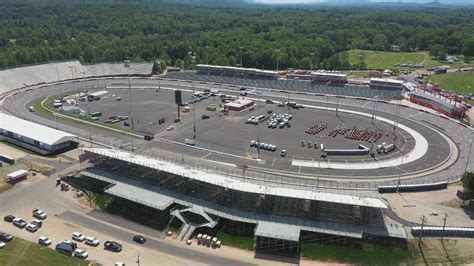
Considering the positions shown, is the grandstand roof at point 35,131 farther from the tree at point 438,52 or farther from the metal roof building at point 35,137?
the tree at point 438,52

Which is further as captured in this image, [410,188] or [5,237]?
[410,188]

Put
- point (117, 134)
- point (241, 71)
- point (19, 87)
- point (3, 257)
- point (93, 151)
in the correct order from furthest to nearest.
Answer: point (241, 71)
point (19, 87)
point (117, 134)
point (93, 151)
point (3, 257)

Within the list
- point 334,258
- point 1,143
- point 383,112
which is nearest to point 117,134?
point 1,143

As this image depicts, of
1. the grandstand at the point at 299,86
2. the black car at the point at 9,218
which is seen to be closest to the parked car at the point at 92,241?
the black car at the point at 9,218

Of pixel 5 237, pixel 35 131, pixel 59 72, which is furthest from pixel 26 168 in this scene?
pixel 59 72

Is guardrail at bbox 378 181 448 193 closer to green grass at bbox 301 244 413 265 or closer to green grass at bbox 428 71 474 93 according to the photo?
green grass at bbox 301 244 413 265

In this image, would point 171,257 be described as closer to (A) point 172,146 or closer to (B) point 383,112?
(A) point 172,146

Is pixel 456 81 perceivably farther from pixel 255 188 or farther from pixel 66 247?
pixel 66 247
